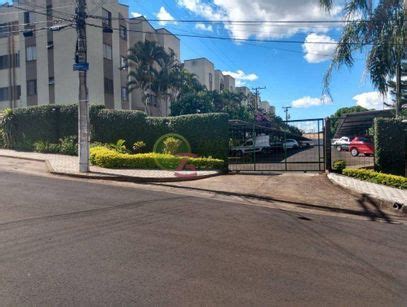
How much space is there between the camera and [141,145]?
61.3ft

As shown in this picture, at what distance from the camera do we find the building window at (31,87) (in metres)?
37.9

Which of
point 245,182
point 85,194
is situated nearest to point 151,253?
point 85,194

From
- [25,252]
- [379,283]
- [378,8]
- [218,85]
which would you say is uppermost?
[218,85]

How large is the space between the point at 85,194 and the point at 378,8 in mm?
10661

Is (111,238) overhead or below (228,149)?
below

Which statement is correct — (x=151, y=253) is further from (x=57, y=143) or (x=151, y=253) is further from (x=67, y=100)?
(x=67, y=100)

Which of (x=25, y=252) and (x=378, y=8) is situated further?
(x=378, y=8)

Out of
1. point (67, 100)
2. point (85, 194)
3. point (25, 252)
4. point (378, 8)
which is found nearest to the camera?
point (25, 252)

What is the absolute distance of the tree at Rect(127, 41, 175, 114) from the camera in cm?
3997

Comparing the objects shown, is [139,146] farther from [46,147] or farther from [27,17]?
[27,17]

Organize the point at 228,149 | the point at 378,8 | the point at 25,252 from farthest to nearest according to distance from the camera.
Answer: the point at 228,149
the point at 378,8
the point at 25,252

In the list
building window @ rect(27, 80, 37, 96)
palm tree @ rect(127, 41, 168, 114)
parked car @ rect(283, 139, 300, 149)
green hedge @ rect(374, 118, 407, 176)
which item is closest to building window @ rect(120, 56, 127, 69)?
palm tree @ rect(127, 41, 168, 114)

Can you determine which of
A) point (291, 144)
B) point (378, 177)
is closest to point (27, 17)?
point (291, 144)

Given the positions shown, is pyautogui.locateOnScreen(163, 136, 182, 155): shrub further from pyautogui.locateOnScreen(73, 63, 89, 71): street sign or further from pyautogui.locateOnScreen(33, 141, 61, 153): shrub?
pyautogui.locateOnScreen(33, 141, 61, 153): shrub
